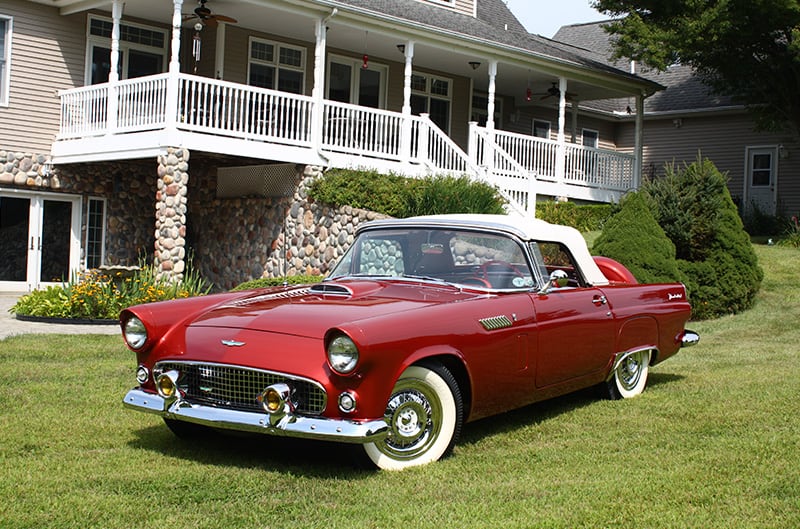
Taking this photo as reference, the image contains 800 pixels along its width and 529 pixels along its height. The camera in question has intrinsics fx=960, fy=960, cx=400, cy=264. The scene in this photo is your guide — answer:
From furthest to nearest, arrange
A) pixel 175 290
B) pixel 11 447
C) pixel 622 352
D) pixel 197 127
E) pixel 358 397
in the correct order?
pixel 197 127 → pixel 175 290 → pixel 622 352 → pixel 11 447 → pixel 358 397

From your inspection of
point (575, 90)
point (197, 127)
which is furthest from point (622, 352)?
point (575, 90)

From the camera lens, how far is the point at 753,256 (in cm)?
1500

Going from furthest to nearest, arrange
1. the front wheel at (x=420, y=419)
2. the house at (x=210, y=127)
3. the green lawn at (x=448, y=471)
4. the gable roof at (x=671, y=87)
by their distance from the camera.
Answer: the gable roof at (x=671, y=87), the house at (x=210, y=127), the front wheel at (x=420, y=419), the green lawn at (x=448, y=471)

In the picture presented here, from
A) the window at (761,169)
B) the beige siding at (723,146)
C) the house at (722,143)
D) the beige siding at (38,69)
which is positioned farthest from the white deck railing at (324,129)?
the window at (761,169)

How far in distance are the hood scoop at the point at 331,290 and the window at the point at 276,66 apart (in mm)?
14442

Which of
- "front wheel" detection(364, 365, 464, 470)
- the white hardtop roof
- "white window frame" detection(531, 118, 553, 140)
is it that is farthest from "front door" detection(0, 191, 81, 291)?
"front wheel" detection(364, 365, 464, 470)

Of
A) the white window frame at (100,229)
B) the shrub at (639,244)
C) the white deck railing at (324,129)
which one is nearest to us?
the shrub at (639,244)

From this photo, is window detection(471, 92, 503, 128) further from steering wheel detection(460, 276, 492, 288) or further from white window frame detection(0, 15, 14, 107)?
steering wheel detection(460, 276, 492, 288)

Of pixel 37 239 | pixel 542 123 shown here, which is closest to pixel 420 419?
pixel 37 239

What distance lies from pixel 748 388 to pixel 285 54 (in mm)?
14969

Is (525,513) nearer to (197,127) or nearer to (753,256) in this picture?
(753,256)

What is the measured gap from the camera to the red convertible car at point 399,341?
200 inches

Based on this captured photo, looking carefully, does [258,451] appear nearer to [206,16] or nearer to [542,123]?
[206,16]

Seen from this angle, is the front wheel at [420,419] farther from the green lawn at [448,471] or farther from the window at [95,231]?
the window at [95,231]
